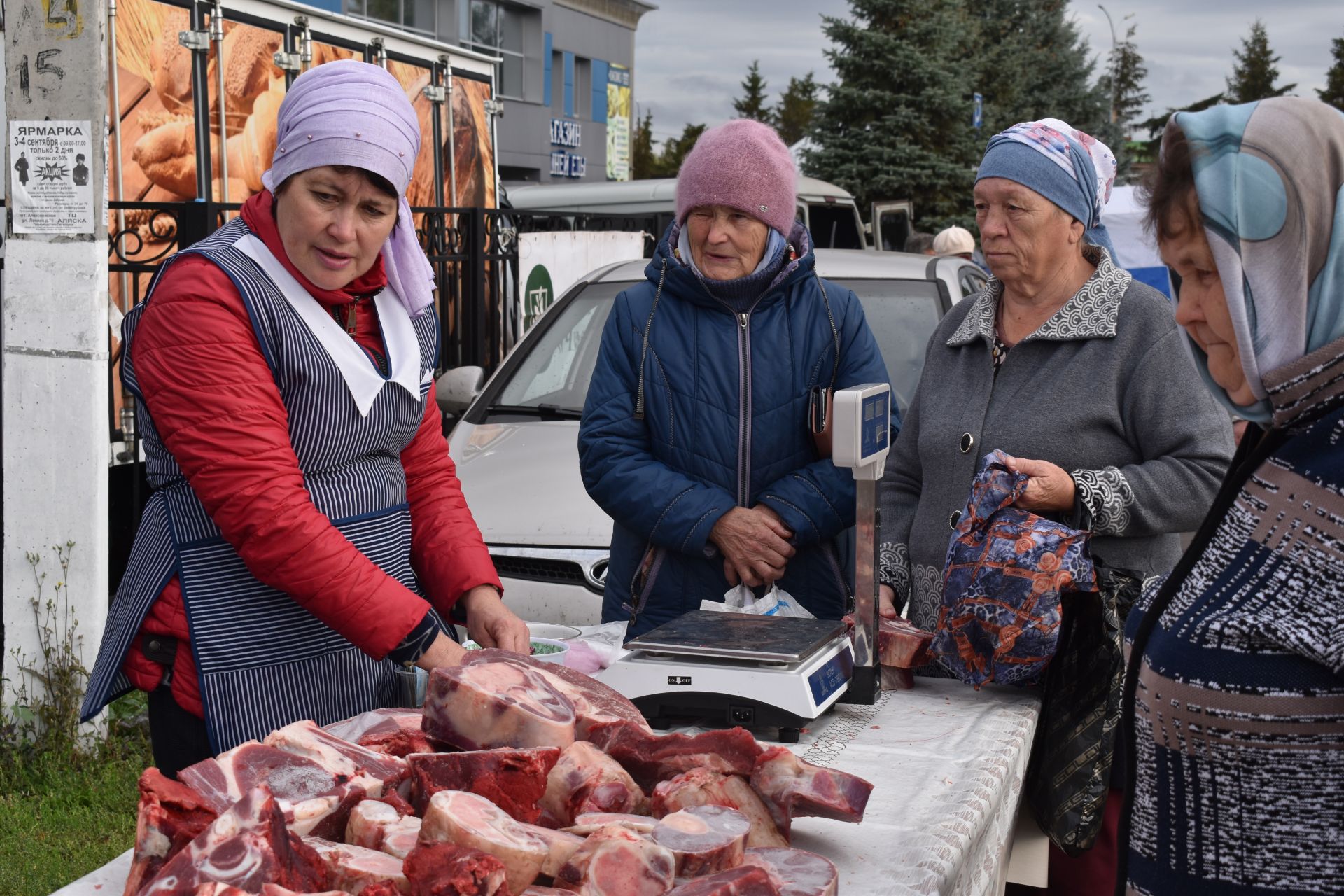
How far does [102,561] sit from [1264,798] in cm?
407

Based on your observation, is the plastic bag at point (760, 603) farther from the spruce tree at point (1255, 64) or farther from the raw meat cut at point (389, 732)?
the spruce tree at point (1255, 64)

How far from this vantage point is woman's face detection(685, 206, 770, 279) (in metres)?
3.22

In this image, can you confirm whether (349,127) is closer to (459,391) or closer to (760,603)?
(760,603)

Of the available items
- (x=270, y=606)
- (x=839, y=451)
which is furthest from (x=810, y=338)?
(x=270, y=606)

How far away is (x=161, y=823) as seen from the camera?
5.36 feet

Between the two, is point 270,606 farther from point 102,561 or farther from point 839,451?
point 102,561

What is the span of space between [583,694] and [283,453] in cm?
67

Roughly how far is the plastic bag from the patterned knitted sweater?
1.28 meters

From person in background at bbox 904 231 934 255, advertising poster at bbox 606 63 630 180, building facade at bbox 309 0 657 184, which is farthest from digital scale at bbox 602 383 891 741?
advertising poster at bbox 606 63 630 180

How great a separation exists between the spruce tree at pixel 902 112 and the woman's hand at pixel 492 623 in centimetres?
2455

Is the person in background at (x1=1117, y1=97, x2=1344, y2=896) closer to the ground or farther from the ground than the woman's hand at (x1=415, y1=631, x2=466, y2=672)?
farther from the ground

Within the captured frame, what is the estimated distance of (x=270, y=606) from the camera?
2.42m

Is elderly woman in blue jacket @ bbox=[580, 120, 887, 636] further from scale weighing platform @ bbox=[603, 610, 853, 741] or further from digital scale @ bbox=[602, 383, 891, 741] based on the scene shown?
scale weighing platform @ bbox=[603, 610, 853, 741]

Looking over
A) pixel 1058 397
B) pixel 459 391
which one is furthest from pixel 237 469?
pixel 459 391
